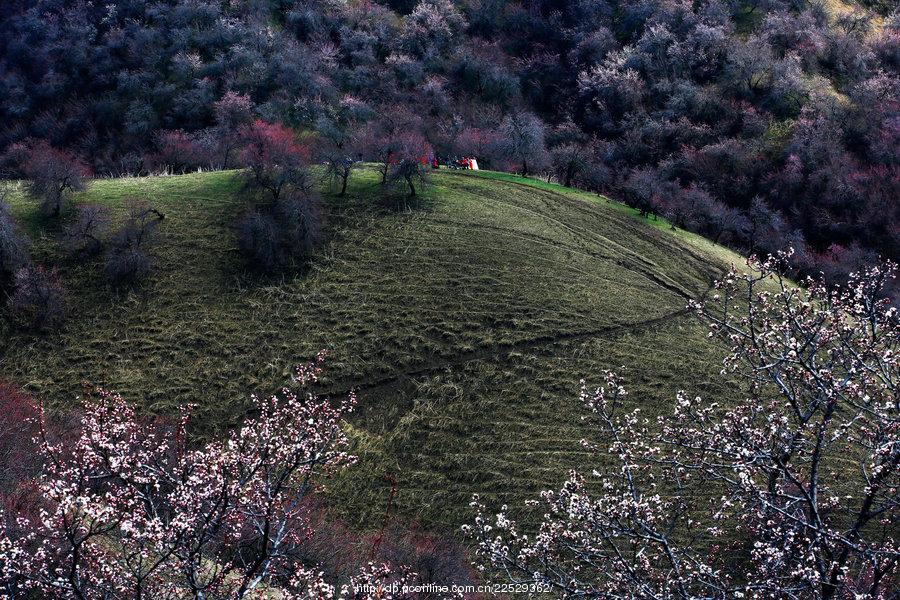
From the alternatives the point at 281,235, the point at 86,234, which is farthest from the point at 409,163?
the point at 86,234

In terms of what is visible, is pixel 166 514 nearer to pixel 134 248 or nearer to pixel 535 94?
pixel 134 248

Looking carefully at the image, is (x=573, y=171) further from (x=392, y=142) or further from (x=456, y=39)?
(x=456, y=39)

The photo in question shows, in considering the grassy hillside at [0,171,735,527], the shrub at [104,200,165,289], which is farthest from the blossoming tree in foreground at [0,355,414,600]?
the shrub at [104,200,165,289]

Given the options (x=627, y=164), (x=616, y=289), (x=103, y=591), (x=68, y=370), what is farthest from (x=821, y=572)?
(x=627, y=164)

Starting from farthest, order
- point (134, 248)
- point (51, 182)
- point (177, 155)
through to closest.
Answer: point (177, 155) < point (51, 182) < point (134, 248)

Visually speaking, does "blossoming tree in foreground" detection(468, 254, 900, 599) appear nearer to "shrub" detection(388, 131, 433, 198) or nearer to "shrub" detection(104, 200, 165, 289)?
"shrub" detection(104, 200, 165, 289)

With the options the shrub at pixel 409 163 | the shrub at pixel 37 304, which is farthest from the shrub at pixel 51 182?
the shrub at pixel 409 163
